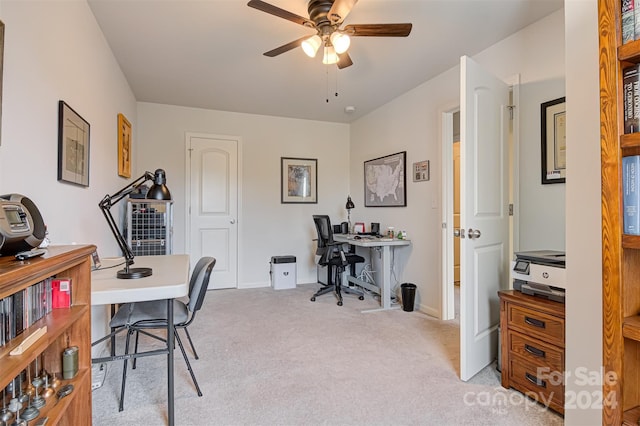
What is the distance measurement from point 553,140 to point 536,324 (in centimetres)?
125

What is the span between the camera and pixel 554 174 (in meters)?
2.19

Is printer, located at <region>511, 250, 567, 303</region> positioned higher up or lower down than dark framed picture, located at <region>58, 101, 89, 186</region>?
lower down

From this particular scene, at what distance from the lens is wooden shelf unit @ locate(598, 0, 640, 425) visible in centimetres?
97

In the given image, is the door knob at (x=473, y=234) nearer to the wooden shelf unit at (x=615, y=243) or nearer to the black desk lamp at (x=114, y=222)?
the wooden shelf unit at (x=615, y=243)

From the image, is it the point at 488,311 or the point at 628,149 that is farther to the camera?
the point at 488,311

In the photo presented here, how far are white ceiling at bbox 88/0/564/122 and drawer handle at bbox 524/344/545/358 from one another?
7.12 ft

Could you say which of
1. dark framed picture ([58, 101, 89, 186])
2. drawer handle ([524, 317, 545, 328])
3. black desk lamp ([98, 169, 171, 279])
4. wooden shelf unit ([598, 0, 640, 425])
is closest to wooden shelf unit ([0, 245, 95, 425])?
black desk lamp ([98, 169, 171, 279])

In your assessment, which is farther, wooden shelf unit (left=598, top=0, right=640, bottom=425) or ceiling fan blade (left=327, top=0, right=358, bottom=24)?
ceiling fan blade (left=327, top=0, right=358, bottom=24)

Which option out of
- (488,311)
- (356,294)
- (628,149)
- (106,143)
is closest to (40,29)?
(106,143)

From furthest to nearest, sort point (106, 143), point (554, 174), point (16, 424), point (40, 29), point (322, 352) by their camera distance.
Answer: point (106, 143) → point (322, 352) → point (554, 174) → point (40, 29) → point (16, 424)

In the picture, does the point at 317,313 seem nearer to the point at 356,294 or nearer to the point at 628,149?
the point at 356,294

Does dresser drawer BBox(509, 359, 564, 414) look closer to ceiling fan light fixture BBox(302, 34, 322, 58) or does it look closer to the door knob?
the door knob

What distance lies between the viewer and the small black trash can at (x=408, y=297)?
3471 millimetres

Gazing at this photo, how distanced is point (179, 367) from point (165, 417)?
1.83ft
